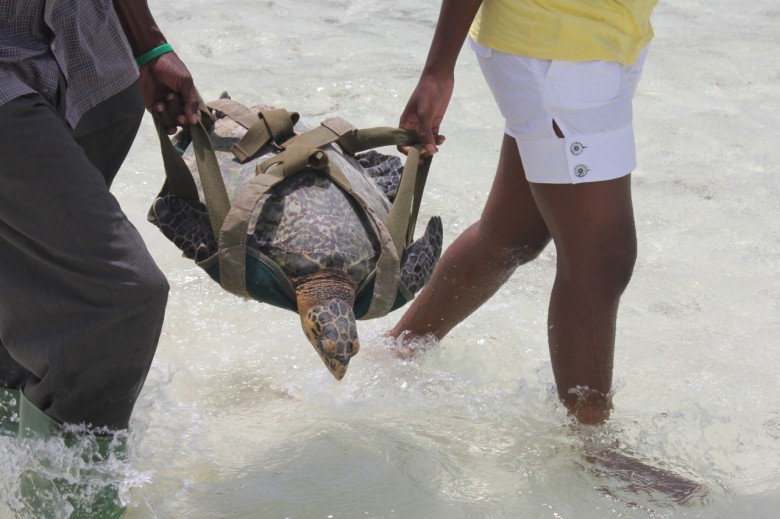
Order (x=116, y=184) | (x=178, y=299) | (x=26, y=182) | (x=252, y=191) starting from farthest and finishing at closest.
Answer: (x=116, y=184) → (x=178, y=299) → (x=252, y=191) → (x=26, y=182)

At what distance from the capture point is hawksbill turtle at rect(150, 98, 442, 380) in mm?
2301

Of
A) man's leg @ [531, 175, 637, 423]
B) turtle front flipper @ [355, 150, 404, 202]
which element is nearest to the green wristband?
turtle front flipper @ [355, 150, 404, 202]

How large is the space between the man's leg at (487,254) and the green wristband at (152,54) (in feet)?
3.18

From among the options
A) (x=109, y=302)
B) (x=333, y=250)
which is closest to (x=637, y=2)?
(x=333, y=250)

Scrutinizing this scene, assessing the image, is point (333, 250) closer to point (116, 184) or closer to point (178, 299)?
point (178, 299)

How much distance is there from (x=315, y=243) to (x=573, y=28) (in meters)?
0.81

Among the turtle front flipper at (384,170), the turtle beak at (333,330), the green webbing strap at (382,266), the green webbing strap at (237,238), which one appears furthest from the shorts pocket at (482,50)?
the turtle beak at (333,330)

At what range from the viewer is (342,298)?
2.32m

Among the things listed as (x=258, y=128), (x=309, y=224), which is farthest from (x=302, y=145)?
(x=309, y=224)

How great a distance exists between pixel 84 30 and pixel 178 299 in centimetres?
176

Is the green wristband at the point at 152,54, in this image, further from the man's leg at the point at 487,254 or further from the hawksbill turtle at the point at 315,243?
the man's leg at the point at 487,254

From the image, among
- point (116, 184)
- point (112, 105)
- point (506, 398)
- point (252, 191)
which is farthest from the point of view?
point (116, 184)

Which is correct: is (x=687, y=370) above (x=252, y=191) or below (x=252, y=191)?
below

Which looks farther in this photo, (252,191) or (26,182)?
(252,191)
